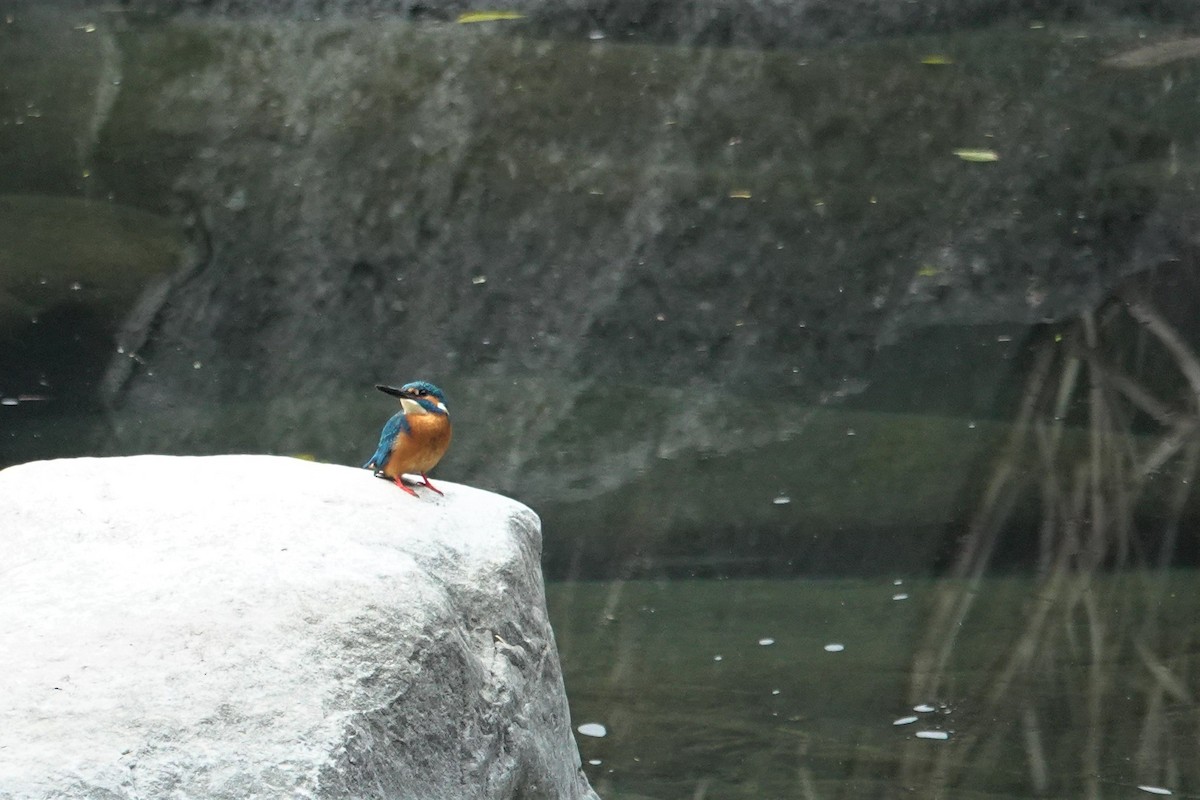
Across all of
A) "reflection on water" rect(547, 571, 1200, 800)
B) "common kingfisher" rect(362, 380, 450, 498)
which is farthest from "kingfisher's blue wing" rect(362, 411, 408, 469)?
"reflection on water" rect(547, 571, 1200, 800)

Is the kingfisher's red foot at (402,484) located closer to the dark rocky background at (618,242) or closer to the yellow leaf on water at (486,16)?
the dark rocky background at (618,242)

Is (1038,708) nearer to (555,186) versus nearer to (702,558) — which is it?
(702,558)

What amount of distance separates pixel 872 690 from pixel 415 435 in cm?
152

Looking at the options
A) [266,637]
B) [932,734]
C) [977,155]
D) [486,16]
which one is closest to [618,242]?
[977,155]

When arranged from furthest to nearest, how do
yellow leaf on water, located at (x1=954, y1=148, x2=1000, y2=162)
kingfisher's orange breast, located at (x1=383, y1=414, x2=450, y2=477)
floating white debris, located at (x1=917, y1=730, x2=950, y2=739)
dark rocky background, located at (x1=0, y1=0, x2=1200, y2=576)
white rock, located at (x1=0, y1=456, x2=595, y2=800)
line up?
yellow leaf on water, located at (x1=954, y1=148, x2=1000, y2=162) < dark rocky background, located at (x1=0, y1=0, x2=1200, y2=576) < floating white debris, located at (x1=917, y1=730, x2=950, y2=739) < kingfisher's orange breast, located at (x1=383, y1=414, x2=450, y2=477) < white rock, located at (x1=0, y1=456, x2=595, y2=800)

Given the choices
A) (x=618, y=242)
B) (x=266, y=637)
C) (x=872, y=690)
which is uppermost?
(x=266, y=637)

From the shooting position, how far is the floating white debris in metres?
3.04

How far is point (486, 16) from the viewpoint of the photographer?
9594 mm

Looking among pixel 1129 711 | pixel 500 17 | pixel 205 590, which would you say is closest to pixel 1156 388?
pixel 1129 711

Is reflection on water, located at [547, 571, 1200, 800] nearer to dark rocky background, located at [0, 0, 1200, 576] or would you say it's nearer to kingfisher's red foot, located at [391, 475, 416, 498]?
dark rocky background, located at [0, 0, 1200, 576]

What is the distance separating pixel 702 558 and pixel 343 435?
140 cm

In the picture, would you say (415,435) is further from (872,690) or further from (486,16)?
(486,16)

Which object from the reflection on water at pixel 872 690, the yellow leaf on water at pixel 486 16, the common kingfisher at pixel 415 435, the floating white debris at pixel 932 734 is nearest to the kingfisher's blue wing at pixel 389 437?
the common kingfisher at pixel 415 435

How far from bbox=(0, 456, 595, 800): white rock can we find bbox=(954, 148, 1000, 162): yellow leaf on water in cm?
521
